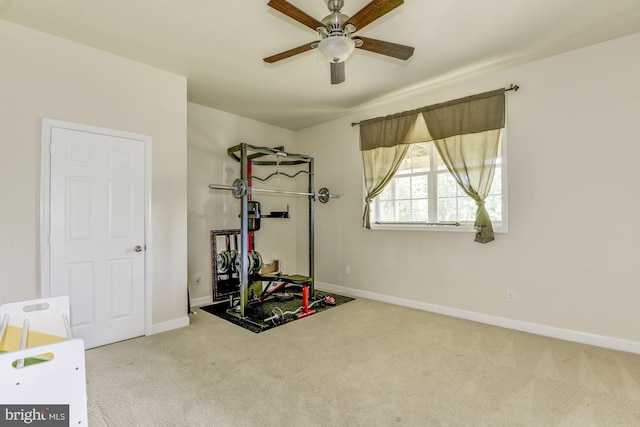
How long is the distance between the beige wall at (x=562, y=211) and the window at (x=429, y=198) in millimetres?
140

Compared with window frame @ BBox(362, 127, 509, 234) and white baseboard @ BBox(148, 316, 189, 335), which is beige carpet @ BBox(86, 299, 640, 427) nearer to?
white baseboard @ BBox(148, 316, 189, 335)

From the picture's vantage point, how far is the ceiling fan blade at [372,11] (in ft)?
6.07

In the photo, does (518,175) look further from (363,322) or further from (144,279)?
(144,279)

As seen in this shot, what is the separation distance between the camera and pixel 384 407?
207cm

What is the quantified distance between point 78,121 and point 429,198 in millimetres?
3953

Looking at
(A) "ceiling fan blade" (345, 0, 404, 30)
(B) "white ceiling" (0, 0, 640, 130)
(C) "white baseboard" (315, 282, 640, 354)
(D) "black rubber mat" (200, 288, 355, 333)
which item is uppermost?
(B) "white ceiling" (0, 0, 640, 130)

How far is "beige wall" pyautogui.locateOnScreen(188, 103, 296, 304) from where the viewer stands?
450 cm

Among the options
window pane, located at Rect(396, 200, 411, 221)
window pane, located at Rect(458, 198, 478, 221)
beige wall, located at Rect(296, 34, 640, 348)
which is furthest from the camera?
window pane, located at Rect(396, 200, 411, 221)

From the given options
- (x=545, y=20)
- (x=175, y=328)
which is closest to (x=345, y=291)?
(x=175, y=328)

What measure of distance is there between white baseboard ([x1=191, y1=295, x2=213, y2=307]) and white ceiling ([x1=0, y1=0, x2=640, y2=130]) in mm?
2870

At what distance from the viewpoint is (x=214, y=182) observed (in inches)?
187

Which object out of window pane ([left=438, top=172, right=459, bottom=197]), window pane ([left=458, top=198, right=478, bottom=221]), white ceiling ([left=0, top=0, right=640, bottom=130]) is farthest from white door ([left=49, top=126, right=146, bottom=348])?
window pane ([left=458, top=198, right=478, bottom=221])

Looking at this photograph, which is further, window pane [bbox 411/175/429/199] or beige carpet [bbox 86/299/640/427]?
window pane [bbox 411/175/429/199]

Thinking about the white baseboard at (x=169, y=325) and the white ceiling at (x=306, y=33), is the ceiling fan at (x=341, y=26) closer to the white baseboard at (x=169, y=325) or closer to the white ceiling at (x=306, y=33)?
the white ceiling at (x=306, y=33)
